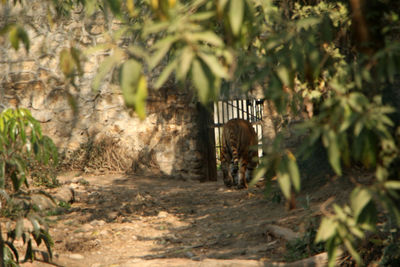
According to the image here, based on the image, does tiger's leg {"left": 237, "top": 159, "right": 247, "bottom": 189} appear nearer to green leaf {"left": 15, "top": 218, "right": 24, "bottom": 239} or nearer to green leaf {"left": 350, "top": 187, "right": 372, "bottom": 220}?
green leaf {"left": 15, "top": 218, "right": 24, "bottom": 239}

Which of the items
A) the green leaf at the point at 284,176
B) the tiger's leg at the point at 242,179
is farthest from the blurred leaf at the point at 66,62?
the tiger's leg at the point at 242,179

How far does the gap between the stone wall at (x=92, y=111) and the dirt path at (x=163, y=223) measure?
614 millimetres

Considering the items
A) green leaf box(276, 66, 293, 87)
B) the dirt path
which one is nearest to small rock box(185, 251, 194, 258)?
the dirt path

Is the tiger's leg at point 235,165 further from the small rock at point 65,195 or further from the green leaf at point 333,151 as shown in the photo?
the green leaf at point 333,151

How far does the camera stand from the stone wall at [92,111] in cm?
959

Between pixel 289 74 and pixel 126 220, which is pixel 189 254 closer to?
pixel 126 220

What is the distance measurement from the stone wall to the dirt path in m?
0.61

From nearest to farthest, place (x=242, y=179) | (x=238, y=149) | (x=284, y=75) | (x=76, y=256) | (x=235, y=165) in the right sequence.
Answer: (x=284, y=75) → (x=76, y=256) → (x=242, y=179) → (x=235, y=165) → (x=238, y=149)

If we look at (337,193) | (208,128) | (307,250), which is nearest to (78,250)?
(307,250)

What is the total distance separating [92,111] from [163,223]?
3.78 meters

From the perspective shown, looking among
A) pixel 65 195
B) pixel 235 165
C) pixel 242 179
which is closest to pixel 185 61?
pixel 65 195

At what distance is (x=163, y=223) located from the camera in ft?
21.8

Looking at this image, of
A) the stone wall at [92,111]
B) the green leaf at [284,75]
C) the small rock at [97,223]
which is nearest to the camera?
the green leaf at [284,75]

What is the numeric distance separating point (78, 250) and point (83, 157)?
14.0 feet
